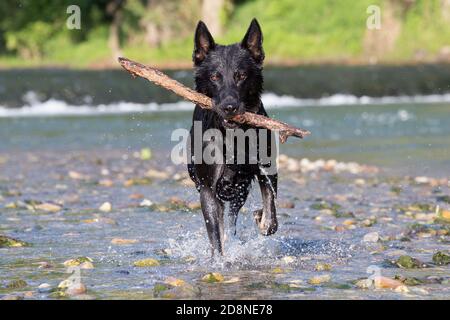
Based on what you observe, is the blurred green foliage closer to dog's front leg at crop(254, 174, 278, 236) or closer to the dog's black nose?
dog's front leg at crop(254, 174, 278, 236)

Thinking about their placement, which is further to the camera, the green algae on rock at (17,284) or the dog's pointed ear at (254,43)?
the dog's pointed ear at (254,43)

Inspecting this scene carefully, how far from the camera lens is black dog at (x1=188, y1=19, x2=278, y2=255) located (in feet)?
22.7

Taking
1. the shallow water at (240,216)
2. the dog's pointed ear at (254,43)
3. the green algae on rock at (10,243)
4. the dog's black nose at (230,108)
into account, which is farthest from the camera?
the green algae on rock at (10,243)

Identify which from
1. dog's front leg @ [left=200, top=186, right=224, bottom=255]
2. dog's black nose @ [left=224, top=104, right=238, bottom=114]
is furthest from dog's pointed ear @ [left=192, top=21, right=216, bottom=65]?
dog's front leg @ [left=200, top=186, right=224, bottom=255]

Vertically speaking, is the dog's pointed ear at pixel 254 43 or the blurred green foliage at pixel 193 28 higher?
the blurred green foliage at pixel 193 28

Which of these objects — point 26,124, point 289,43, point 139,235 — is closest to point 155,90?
point 26,124

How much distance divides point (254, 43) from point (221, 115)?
793mm

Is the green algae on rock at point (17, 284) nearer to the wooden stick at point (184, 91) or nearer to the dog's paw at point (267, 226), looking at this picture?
the wooden stick at point (184, 91)

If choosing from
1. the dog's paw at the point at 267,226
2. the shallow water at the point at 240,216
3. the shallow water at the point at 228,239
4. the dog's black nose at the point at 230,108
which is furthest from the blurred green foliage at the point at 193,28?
the dog's black nose at the point at 230,108

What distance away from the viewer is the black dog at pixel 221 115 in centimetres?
693

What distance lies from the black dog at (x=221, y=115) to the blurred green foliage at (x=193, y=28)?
2850 centimetres

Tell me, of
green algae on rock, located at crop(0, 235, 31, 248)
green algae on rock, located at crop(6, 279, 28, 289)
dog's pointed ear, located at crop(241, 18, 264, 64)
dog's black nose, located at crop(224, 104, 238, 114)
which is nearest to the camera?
green algae on rock, located at crop(6, 279, 28, 289)

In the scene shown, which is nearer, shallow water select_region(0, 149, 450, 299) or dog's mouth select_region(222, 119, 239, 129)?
shallow water select_region(0, 149, 450, 299)
